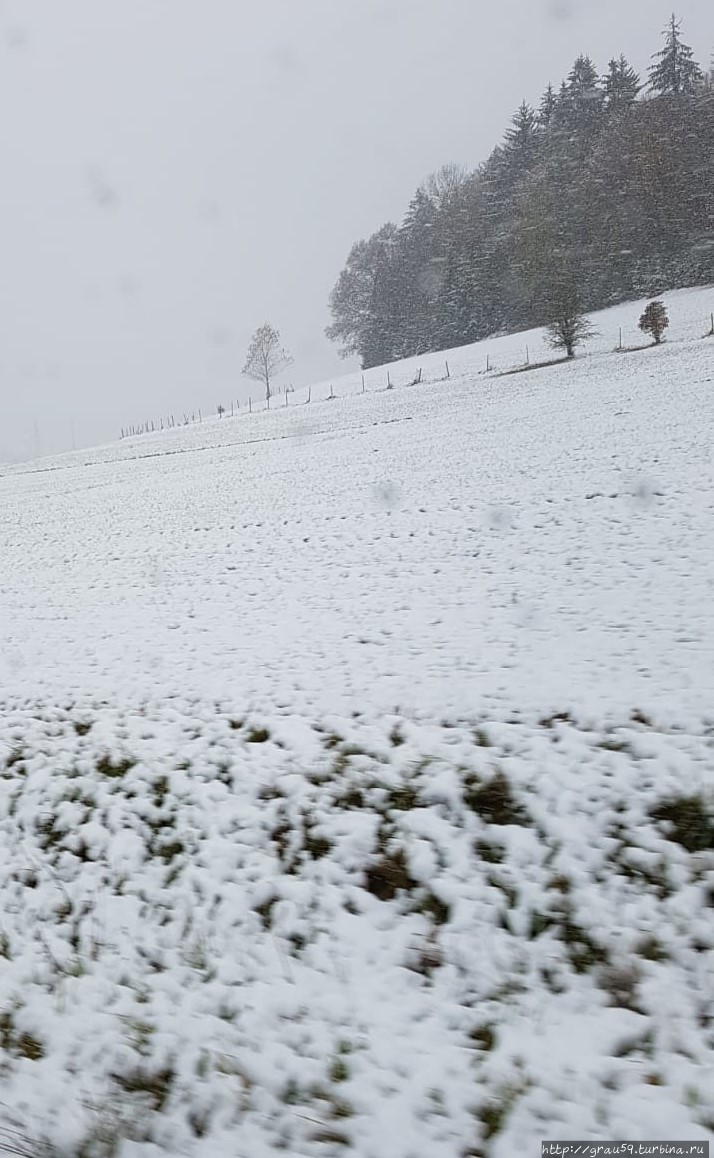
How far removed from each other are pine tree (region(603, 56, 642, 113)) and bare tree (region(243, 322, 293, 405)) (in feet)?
116

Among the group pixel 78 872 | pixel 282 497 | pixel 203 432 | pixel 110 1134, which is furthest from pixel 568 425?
pixel 203 432

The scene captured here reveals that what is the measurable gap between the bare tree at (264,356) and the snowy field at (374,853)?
172 feet

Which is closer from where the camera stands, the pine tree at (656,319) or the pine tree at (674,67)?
the pine tree at (656,319)

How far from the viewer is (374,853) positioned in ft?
13.4

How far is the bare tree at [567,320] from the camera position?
31953mm

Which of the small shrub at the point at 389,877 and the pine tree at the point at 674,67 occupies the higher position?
the pine tree at the point at 674,67

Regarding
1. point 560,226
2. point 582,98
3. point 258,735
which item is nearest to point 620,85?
point 582,98

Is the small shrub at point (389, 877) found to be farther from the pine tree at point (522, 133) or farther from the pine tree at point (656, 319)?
the pine tree at point (522, 133)

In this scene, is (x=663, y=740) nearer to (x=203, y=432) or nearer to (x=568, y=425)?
(x=568, y=425)

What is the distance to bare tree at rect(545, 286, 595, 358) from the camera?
32.0 metres

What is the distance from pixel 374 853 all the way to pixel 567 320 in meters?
34.5

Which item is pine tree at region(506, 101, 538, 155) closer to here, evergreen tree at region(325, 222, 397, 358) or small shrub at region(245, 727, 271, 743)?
evergreen tree at region(325, 222, 397, 358)

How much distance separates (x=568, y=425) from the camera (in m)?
17.6

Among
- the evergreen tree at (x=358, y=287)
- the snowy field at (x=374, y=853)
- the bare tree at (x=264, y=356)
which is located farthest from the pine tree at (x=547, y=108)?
the snowy field at (x=374, y=853)
